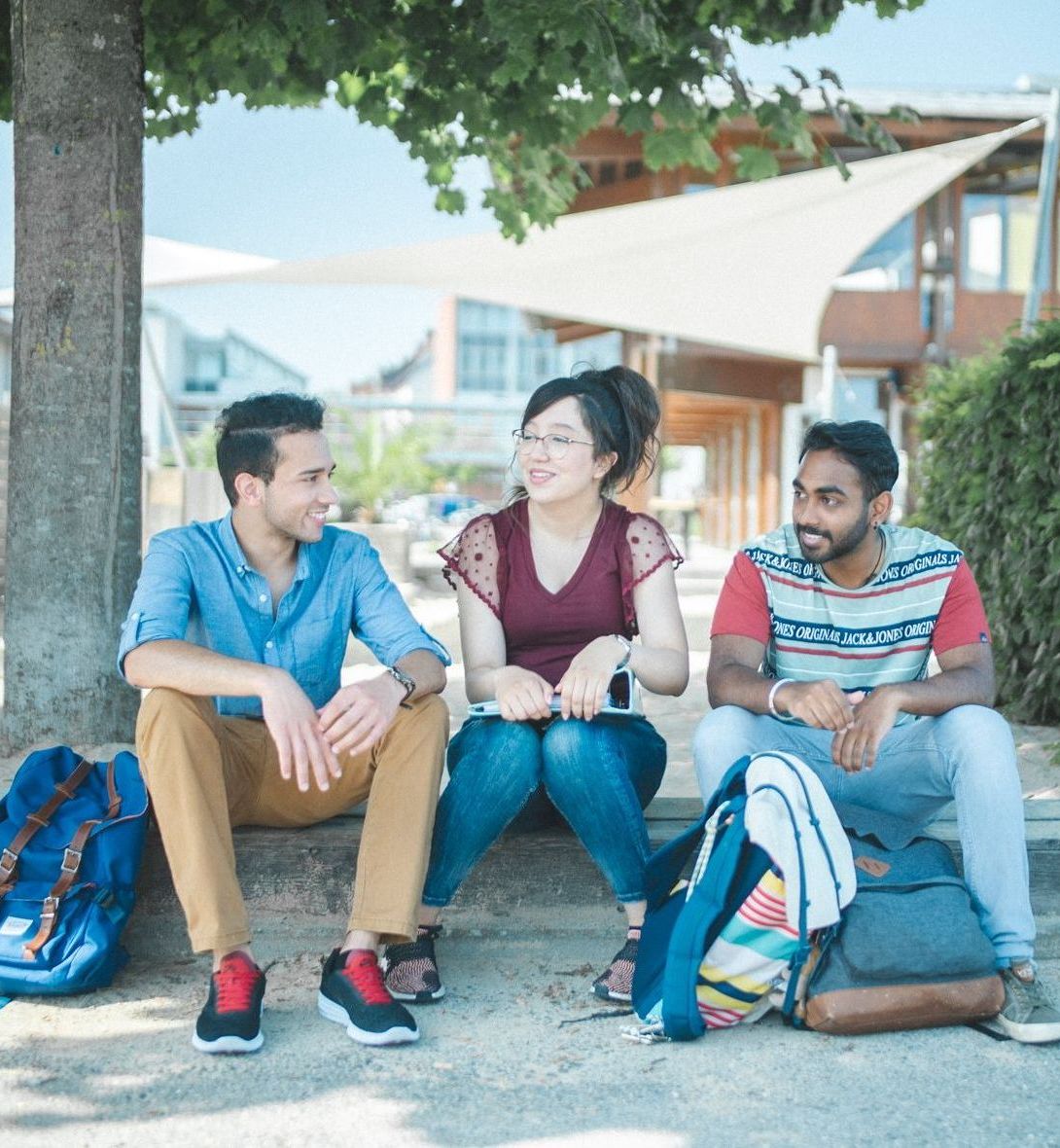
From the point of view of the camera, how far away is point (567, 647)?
335 centimetres

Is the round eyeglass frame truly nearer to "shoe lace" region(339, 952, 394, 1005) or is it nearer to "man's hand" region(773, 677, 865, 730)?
"man's hand" region(773, 677, 865, 730)

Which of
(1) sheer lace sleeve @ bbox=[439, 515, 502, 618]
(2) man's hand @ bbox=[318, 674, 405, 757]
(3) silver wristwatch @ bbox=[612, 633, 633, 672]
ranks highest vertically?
(1) sheer lace sleeve @ bbox=[439, 515, 502, 618]

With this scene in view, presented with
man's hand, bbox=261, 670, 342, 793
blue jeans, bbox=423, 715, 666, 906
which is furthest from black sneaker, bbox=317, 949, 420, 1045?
man's hand, bbox=261, 670, 342, 793

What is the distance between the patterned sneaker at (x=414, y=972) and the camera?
2.96 m

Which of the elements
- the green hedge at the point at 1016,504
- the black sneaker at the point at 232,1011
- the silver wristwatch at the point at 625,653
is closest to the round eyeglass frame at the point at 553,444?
the silver wristwatch at the point at 625,653

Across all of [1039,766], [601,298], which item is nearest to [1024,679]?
[1039,766]

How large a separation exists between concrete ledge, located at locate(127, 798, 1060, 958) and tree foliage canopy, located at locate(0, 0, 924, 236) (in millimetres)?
2505

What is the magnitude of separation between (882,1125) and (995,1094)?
0.92 feet

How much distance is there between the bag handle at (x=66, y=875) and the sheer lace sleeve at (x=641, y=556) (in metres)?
1.29

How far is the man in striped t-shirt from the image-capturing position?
3027 mm

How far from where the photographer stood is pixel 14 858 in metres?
2.89

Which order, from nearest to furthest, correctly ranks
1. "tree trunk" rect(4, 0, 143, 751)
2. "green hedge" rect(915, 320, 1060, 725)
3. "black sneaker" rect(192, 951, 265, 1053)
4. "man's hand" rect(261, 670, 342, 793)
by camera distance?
"black sneaker" rect(192, 951, 265, 1053) → "man's hand" rect(261, 670, 342, 793) → "tree trunk" rect(4, 0, 143, 751) → "green hedge" rect(915, 320, 1060, 725)

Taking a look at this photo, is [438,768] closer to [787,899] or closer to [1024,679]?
[787,899]

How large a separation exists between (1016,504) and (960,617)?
2.21 m
